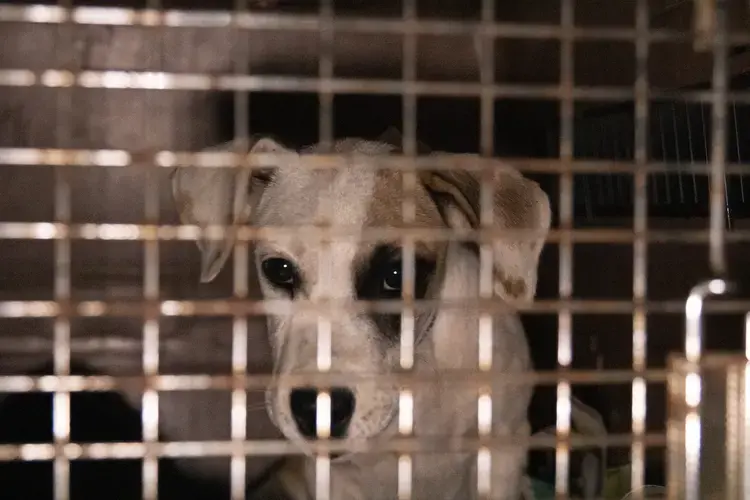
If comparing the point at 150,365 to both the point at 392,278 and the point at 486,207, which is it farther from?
the point at 392,278

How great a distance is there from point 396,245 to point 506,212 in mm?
130

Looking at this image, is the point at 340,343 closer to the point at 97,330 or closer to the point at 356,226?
the point at 356,226

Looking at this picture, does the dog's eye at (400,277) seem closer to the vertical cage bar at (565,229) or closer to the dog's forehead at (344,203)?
the dog's forehead at (344,203)

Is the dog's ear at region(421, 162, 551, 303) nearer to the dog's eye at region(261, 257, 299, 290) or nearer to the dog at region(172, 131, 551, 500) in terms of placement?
the dog at region(172, 131, 551, 500)

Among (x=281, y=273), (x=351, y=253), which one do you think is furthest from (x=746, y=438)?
(x=281, y=273)

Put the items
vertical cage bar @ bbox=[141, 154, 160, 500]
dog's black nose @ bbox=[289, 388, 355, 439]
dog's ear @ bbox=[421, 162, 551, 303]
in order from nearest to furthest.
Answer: vertical cage bar @ bbox=[141, 154, 160, 500] < dog's black nose @ bbox=[289, 388, 355, 439] < dog's ear @ bbox=[421, 162, 551, 303]

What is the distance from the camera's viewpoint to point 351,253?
2.97 ft

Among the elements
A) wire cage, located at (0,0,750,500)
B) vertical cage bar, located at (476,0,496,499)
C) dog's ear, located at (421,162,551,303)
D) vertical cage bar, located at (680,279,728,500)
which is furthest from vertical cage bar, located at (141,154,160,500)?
dog's ear, located at (421,162,551,303)

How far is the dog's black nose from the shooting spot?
2.61 feet

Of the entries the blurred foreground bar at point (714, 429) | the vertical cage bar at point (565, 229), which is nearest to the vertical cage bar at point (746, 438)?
the blurred foreground bar at point (714, 429)

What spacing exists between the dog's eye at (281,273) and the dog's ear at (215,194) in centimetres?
5

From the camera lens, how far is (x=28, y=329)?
1062mm

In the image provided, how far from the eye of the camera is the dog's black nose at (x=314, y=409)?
0.79m

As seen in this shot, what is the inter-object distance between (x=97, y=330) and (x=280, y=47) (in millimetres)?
413
